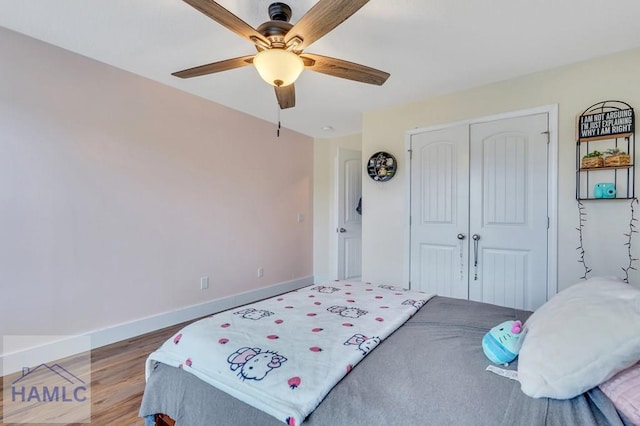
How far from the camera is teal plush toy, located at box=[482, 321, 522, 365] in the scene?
104 centimetres

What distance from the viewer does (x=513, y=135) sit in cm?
265

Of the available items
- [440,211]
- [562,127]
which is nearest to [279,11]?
[440,211]

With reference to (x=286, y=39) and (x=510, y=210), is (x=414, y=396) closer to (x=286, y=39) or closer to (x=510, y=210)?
(x=286, y=39)

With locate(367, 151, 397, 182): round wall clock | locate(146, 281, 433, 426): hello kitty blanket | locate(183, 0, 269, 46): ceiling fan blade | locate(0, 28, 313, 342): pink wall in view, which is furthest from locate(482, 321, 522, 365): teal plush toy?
locate(0, 28, 313, 342): pink wall

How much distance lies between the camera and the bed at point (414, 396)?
0.80m

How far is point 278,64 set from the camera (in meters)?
1.63

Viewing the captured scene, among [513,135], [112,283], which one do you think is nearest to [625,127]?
[513,135]

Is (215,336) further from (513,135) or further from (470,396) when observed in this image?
(513,135)

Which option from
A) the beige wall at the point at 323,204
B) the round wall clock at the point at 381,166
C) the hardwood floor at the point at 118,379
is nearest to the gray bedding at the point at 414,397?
the hardwood floor at the point at 118,379

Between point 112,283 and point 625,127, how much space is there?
13.6ft

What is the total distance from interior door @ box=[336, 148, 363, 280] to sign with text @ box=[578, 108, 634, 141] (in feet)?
7.87

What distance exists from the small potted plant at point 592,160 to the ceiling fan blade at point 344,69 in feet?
5.62

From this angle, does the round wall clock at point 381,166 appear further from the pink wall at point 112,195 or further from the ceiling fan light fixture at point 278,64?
the ceiling fan light fixture at point 278,64

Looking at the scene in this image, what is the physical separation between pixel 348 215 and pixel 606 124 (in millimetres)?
2712
